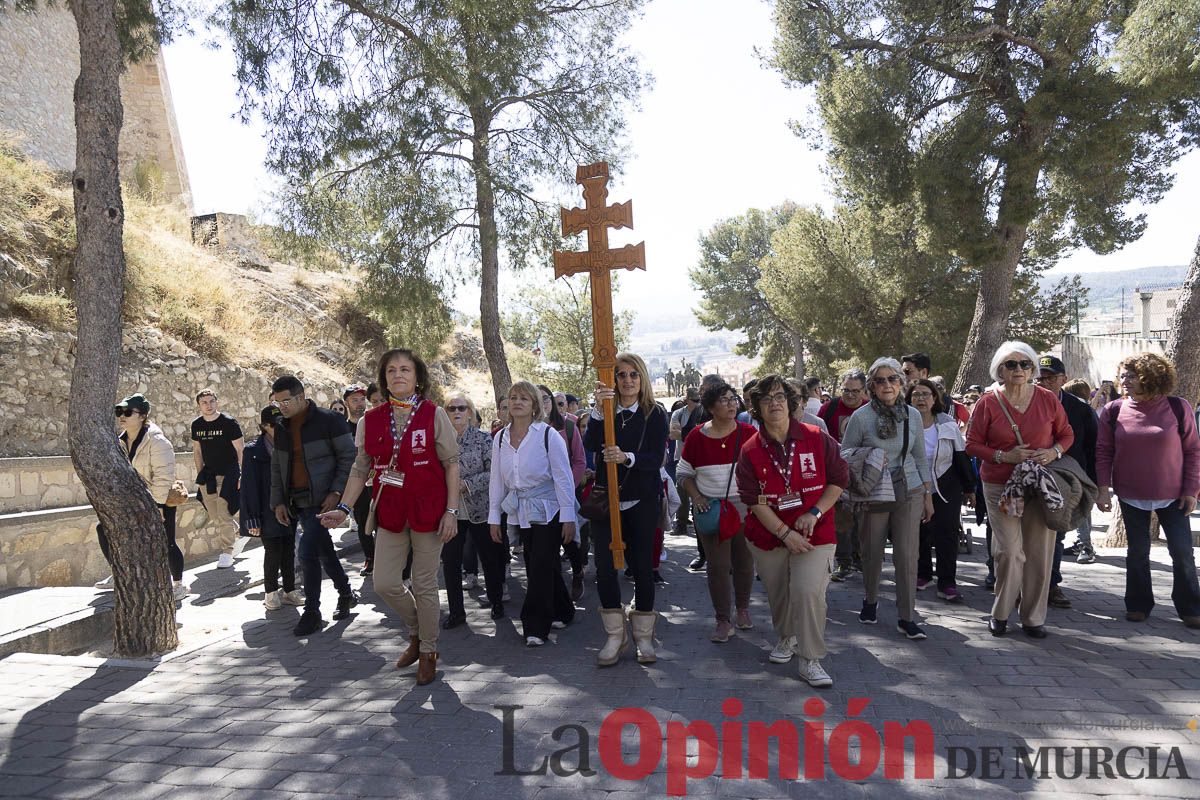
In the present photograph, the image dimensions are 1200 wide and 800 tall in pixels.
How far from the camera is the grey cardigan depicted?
5445 millimetres

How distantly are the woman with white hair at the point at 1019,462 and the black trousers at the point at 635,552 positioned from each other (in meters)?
2.23

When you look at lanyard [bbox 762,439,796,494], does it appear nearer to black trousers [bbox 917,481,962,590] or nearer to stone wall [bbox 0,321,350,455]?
black trousers [bbox 917,481,962,590]

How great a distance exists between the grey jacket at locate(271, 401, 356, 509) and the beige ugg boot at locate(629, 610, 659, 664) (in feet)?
8.25

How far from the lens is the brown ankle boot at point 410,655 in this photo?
16.5 feet

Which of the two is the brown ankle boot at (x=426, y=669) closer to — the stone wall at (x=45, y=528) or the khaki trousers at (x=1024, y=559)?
the khaki trousers at (x=1024, y=559)

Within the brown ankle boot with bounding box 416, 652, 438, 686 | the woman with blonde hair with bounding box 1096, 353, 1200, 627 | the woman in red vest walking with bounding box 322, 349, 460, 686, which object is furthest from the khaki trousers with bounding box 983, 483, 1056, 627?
the brown ankle boot with bounding box 416, 652, 438, 686

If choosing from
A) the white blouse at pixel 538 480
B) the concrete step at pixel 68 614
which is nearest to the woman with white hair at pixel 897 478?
the white blouse at pixel 538 480

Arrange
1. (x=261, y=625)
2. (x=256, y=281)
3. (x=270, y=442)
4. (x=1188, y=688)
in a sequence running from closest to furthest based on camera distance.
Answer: (x=1188, y=688) → (x=261, y=625) → (x=270, y=442) → (x=256, y=281)

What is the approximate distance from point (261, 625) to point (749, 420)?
4335 millimetres

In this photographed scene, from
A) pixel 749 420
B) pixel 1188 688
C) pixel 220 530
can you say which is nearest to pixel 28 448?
pixel 220 530

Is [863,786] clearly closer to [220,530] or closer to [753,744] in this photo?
[753,744]

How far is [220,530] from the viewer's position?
1003 cm

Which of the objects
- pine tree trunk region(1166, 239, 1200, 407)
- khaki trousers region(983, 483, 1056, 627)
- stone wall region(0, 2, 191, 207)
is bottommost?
khaki trousers region(983, 483, 1056, 627)

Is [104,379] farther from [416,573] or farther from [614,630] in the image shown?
[614,630]
